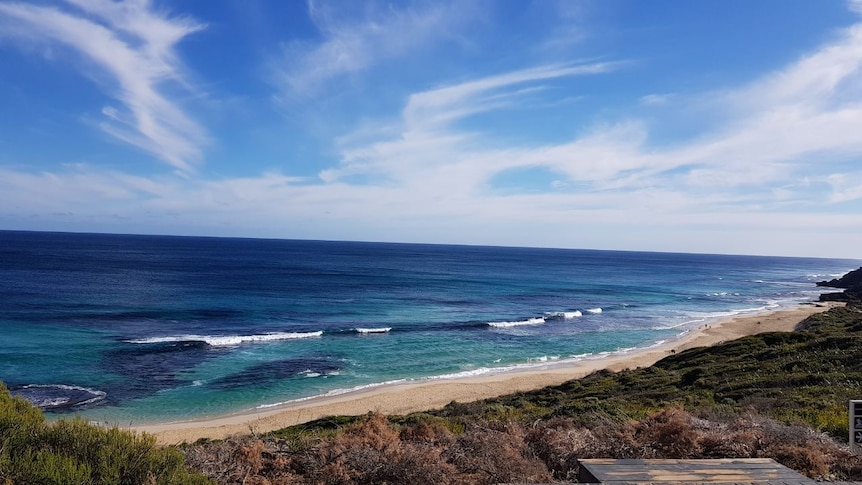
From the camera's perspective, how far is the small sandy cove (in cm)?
1855

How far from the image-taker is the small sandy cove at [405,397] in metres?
18.5

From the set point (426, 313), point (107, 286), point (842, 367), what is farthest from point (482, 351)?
point (107, 286)

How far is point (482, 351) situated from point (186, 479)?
98.7 feet

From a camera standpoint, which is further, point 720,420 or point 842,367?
point 842,367

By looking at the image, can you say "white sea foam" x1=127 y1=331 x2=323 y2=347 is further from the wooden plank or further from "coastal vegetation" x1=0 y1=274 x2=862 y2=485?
the wooden plank

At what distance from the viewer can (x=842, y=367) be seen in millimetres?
17250

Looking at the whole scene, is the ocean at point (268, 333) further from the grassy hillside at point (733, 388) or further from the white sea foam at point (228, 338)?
the grassy hillside at point (733, 388)

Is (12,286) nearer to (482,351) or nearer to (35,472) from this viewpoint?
(482,351)

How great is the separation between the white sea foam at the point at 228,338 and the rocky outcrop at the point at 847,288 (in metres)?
64.1

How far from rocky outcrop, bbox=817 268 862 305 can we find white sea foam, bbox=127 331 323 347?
210 feet

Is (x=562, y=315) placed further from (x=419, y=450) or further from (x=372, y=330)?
(x=419, y=450)

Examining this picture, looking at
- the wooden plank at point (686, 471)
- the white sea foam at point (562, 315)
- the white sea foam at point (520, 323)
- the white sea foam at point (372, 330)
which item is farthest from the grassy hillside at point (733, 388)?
the white sea foam at point (562, 315)

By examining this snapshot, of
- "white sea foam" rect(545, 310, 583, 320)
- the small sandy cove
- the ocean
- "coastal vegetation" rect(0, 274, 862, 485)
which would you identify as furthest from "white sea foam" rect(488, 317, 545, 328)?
"coastal vegetation" rect(0, 274, 862, 485)

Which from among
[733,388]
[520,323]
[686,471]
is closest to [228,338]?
[520,323]
